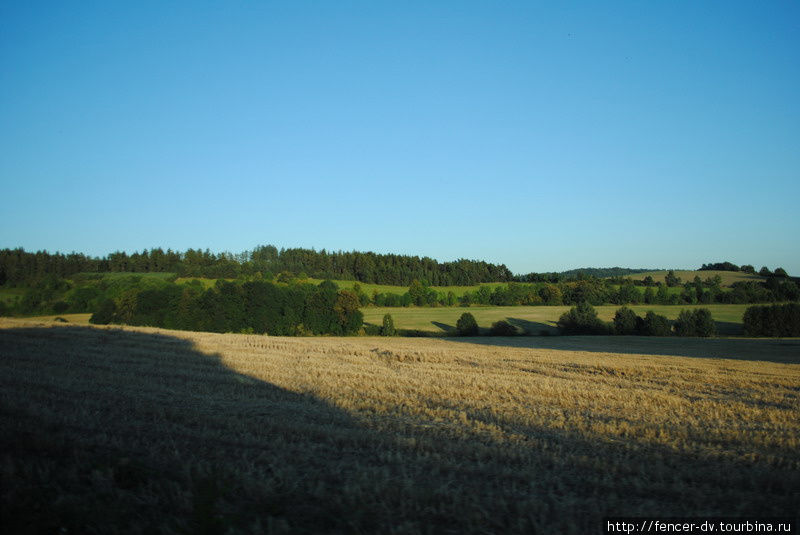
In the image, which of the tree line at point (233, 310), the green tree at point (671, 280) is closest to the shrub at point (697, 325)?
the green tree at point (671, 280)

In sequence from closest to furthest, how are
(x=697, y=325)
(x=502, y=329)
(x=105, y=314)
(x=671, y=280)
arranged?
1. (x=105, y=314)
2. (x=697, y=325)
3. (x=502, y=329)
4. (x=671, y=280)

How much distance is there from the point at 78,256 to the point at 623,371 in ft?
302

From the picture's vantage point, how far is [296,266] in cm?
10312

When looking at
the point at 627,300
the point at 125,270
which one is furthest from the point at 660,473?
the point at 125,270

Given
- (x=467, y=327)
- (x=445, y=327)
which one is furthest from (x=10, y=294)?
(x=467, y=327)

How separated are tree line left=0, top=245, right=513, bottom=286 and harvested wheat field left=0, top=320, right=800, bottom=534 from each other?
78201 mm

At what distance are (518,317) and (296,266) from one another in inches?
2030

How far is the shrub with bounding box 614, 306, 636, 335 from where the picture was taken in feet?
201

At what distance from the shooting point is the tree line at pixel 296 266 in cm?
8856

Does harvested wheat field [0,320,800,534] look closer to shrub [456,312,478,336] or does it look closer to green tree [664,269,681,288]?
shrub [456,312,478,336]

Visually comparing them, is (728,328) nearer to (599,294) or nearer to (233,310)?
(599,294)

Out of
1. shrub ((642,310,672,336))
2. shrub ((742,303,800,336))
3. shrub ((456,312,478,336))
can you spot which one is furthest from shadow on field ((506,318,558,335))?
shrub ((742,303,800,336))

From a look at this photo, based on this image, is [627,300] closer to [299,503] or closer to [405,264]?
[405,264]

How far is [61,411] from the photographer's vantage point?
27.5 ft
